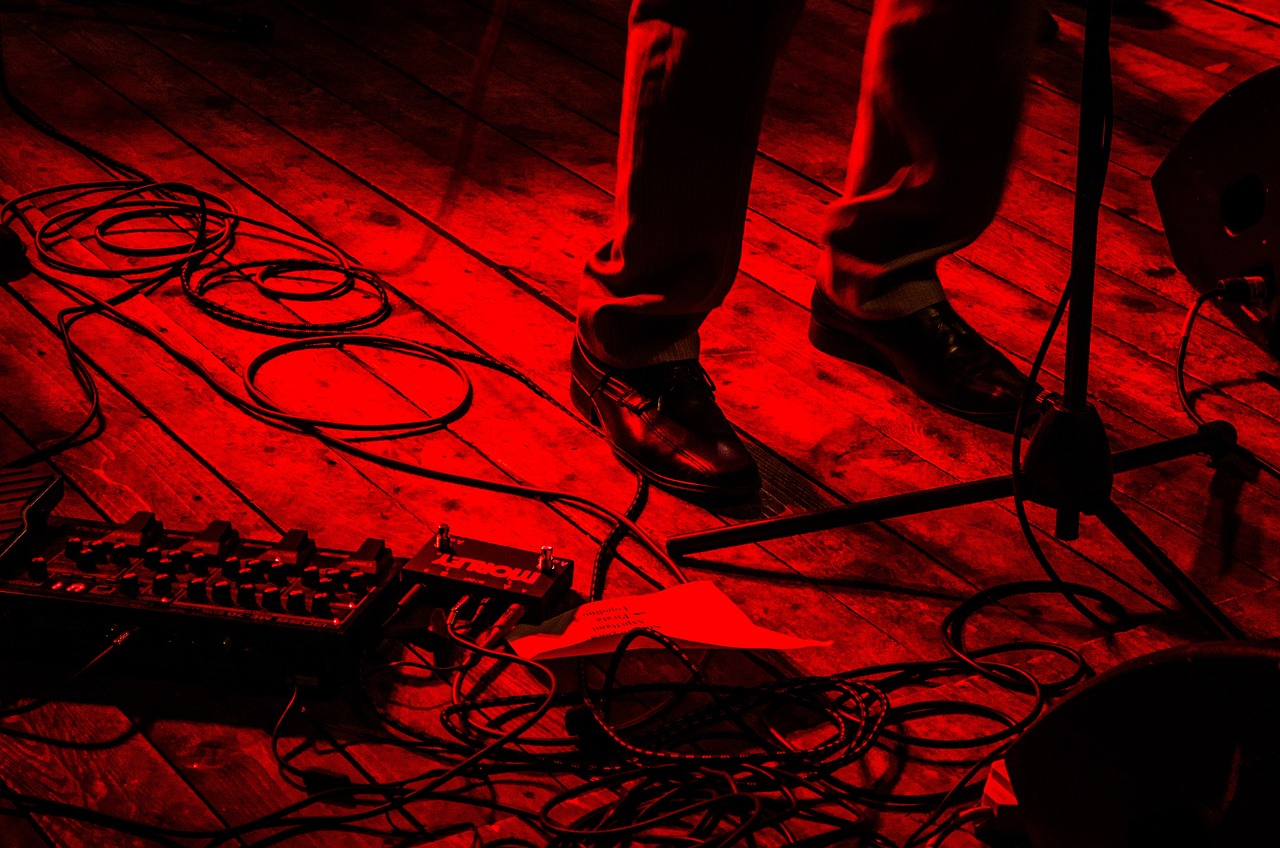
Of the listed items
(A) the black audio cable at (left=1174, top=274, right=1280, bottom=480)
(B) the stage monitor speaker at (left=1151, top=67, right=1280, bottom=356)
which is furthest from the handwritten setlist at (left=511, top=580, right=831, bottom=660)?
(B) the stage monitor speaker at (left=1151, top=67, right=1280, bottom=356)

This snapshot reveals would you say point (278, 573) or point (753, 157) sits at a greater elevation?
point (753, 157)

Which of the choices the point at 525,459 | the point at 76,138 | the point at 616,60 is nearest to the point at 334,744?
the point at 525,459

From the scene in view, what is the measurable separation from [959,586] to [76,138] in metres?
1.56

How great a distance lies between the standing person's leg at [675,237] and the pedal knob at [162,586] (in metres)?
0.53

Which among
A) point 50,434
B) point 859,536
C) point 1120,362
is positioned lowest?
point 50,434

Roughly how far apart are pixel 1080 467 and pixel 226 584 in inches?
29.2

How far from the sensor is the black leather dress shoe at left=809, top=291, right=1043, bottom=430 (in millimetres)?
1552

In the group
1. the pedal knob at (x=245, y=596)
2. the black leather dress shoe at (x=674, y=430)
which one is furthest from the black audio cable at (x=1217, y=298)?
the pedal knob at (x=245, y=596)

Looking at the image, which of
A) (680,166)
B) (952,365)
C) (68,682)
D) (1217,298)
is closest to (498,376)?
(680,166)

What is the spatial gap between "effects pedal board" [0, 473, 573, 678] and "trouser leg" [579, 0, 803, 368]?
0.32 m

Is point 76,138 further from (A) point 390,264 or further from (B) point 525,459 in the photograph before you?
(B) point 525,459

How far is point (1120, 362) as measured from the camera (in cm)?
172

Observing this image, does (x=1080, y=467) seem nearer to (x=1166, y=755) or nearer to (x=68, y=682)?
(x=1166, y=755)

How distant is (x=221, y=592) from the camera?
109cm
